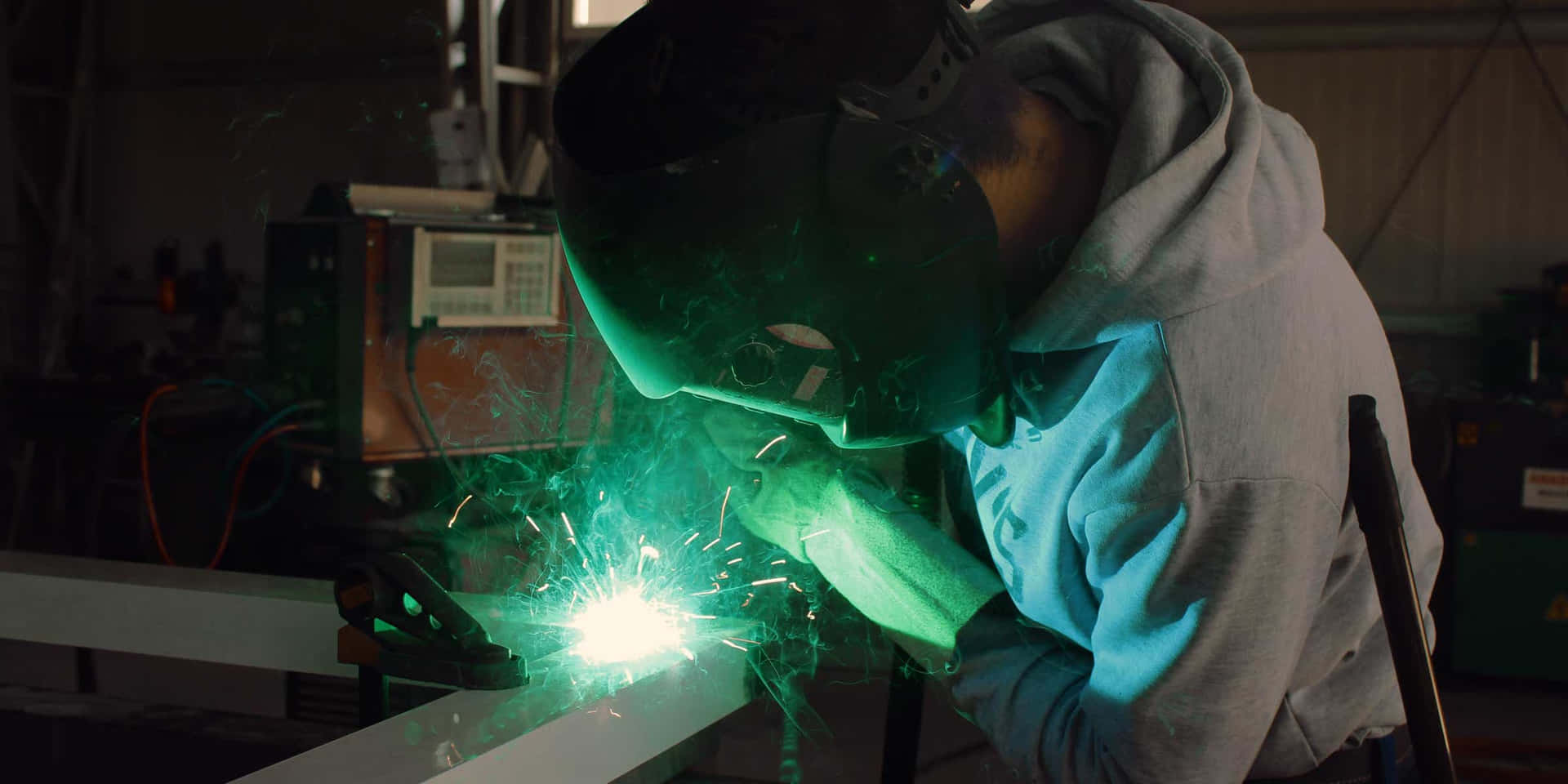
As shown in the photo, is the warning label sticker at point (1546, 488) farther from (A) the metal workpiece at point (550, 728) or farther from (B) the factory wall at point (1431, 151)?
(A) the metal workpiece at point (550, 728)

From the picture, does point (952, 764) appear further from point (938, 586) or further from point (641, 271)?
point (641, 271)

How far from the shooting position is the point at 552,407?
2572 millimetres

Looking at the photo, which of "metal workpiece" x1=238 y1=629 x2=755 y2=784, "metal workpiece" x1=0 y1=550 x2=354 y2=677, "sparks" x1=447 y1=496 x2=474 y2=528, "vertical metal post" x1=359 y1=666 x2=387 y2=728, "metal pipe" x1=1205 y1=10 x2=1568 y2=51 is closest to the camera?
"metal workpiece" x1=238 y1=629 x2=755 y2=784

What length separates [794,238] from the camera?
857 mm

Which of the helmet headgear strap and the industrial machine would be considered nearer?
the helmet headgear strap

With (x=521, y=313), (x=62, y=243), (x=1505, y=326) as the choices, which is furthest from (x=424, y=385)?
(x=62, y=243)

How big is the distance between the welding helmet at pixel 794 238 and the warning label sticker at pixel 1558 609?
4.28 meters

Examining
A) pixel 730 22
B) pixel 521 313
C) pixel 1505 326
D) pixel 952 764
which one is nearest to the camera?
pixel 730 22

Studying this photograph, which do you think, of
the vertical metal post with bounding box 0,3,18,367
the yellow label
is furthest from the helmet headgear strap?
the vertical metal post with bounding box 0,3,18,367

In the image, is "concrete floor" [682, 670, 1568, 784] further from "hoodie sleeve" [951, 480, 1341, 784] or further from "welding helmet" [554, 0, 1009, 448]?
"welding helmet" [554, 0, 1009, 448]

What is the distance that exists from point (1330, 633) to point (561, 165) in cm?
76

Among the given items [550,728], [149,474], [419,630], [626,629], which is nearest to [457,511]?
[149,474]

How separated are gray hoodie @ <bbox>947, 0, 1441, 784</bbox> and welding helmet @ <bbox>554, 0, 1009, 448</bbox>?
100 millimetres

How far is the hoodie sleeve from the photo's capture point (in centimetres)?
87
